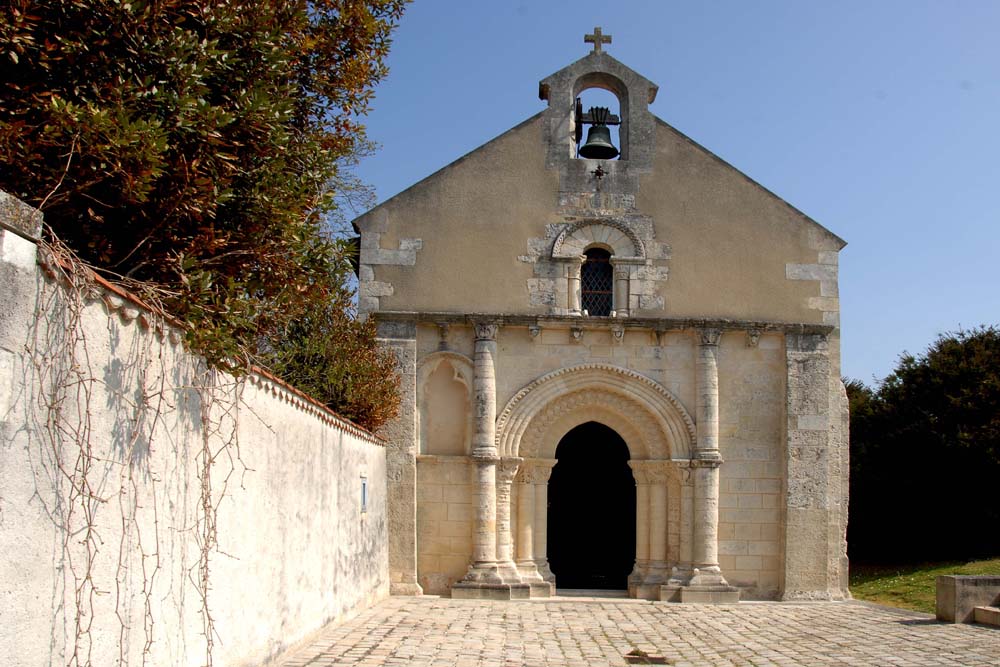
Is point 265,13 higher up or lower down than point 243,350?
higher up

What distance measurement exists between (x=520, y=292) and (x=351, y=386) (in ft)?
10.5

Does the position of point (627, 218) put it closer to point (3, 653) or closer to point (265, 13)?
point (265, 13)

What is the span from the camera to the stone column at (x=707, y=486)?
45.9 feet

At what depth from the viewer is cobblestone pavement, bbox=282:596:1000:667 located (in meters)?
8.95

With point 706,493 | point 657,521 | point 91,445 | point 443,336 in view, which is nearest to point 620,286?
point 443,336

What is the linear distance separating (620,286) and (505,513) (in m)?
3.60

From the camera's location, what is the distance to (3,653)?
12.7ft

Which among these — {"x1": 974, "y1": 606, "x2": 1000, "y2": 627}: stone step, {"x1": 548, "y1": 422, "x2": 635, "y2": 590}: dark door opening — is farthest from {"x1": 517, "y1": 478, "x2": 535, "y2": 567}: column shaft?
{"x1": 974, "y1": 606, "x2": 1000, "y2": 627}: stone step

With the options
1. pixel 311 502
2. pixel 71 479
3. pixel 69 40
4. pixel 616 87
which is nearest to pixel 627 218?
pixel 616 87

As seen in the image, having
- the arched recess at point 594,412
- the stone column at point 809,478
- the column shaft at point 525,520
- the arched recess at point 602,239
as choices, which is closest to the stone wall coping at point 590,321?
the stone column at point 809,478

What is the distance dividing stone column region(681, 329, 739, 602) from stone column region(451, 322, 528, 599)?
7.94 feet

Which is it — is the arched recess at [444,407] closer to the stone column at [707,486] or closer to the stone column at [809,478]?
the stone column at [707,486]

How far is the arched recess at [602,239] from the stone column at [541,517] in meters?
3.03

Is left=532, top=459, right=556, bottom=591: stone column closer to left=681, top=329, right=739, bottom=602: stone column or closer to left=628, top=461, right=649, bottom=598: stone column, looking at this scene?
left=628, top=461, right=649, bottom=598: stone column
